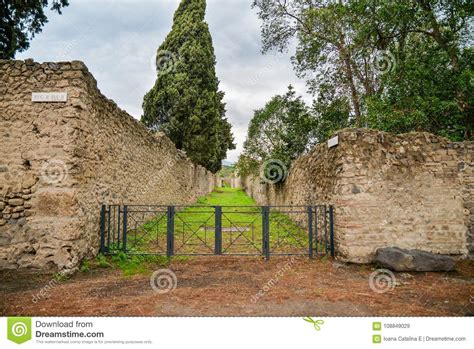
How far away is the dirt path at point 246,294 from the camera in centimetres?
343

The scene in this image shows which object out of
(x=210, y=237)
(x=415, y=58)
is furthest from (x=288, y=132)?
(x=210, y=237)

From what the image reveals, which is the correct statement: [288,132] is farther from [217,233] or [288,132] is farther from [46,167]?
[46,167]

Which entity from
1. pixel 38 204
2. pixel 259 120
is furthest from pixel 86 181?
pixel 259 120

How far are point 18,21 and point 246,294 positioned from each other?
11.0m

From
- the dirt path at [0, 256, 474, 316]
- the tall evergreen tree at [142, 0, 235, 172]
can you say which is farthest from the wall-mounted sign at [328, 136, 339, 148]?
the tall evergreen tree at [142, 0, 235, 172]

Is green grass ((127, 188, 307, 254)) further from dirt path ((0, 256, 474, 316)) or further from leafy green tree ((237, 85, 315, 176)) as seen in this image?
leafy green tree ((237, 85, 315, 176))

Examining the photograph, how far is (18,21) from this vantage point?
353 inches

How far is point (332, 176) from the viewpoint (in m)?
6.07

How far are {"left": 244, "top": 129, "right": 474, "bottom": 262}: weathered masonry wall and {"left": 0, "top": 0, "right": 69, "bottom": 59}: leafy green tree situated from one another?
10206mm

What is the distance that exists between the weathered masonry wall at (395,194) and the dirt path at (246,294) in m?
0.62

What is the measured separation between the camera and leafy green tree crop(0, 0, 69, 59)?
28.0 ft

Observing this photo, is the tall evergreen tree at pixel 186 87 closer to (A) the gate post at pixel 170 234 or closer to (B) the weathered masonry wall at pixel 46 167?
(B) the weathered masonry wall at pixel 46 167

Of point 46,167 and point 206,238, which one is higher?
point 46,167

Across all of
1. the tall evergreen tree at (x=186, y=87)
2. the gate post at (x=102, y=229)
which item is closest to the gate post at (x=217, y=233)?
the gate post at (x=102, y=229)
